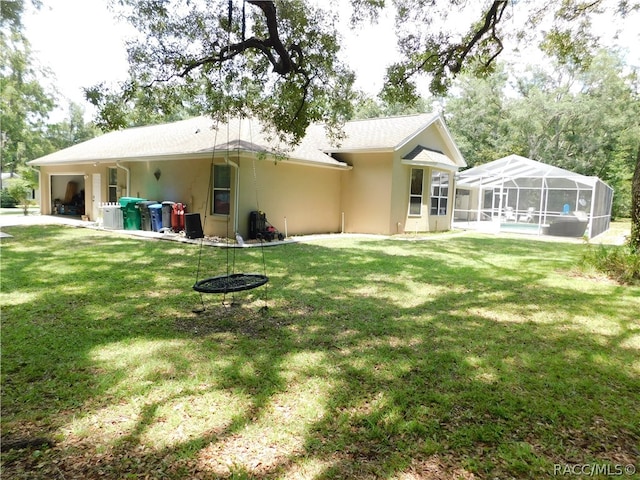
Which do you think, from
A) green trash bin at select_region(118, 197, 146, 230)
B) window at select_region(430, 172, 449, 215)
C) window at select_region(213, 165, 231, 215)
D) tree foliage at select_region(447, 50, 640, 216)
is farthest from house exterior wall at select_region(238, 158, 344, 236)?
tree foliage at select_region(447, 50, 640, 216)

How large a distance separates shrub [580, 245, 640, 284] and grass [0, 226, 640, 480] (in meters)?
0.51

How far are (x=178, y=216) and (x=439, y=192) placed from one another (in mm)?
10812

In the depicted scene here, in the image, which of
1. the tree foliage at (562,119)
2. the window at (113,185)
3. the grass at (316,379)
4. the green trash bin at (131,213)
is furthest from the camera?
the tree foliage at (562,119)

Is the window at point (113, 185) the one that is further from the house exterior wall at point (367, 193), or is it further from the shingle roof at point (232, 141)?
the house exterior wall at point (367, 193)

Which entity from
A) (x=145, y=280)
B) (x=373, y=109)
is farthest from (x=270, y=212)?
(x=373, y=109)

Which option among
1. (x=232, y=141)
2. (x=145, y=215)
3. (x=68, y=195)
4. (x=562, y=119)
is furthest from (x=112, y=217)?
(x=562, y=119)

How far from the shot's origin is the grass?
235 centimetres

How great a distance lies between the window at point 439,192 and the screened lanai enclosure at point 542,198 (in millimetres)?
2216

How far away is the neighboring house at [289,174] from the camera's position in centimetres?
1189

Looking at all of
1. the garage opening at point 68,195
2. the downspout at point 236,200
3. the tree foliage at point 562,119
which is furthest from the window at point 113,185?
the tree foliage at point 562,119

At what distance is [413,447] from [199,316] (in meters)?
3.29

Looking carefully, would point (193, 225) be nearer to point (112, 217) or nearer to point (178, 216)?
point (178, 216)

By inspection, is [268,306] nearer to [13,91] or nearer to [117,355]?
[117,355]

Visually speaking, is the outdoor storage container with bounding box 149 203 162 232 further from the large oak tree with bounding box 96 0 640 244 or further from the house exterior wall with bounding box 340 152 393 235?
the house exterior wall with bounding box 340 152 393 235
